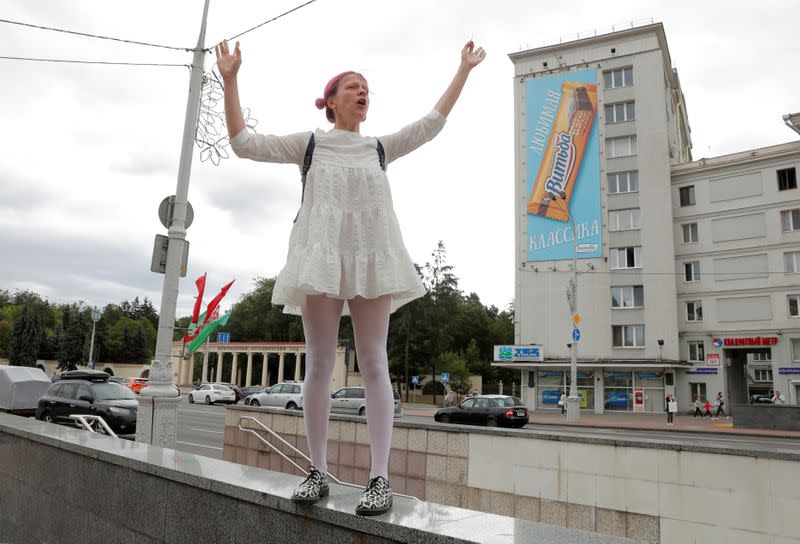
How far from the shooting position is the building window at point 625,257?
3981 cm

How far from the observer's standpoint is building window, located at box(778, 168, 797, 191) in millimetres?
36156

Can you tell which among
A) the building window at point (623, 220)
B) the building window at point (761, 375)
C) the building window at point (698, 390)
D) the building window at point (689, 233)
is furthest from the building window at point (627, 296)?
the building window at point (761, 375)

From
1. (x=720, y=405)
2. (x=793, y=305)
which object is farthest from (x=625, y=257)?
(x=720, y=405)

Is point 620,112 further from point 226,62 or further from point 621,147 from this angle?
point 226,62

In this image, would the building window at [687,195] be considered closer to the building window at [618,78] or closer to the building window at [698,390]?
the building window at [618,78]

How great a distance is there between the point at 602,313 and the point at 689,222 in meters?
8.33

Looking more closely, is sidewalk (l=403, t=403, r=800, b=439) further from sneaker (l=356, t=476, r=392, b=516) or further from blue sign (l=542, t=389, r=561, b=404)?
sneaker (l=356, t=476, r=392, b=516)

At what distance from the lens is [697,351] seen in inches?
1494

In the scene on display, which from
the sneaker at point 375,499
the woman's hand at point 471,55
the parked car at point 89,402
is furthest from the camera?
the parked car at point 89,402

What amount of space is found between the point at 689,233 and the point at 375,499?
138 feet

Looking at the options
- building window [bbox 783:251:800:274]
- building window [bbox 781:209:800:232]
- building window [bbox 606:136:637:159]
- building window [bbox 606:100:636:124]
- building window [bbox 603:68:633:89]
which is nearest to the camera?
building window [bbox 783:251:800:274]

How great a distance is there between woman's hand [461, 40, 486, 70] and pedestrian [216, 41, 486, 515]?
0.36 metres

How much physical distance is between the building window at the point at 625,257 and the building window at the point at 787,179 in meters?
8.91

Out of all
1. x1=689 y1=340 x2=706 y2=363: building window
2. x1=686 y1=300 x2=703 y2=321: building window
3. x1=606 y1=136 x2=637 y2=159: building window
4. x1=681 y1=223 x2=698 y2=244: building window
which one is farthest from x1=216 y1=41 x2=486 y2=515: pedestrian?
x1=606 y1=136 x2=637 y2=159: building window
